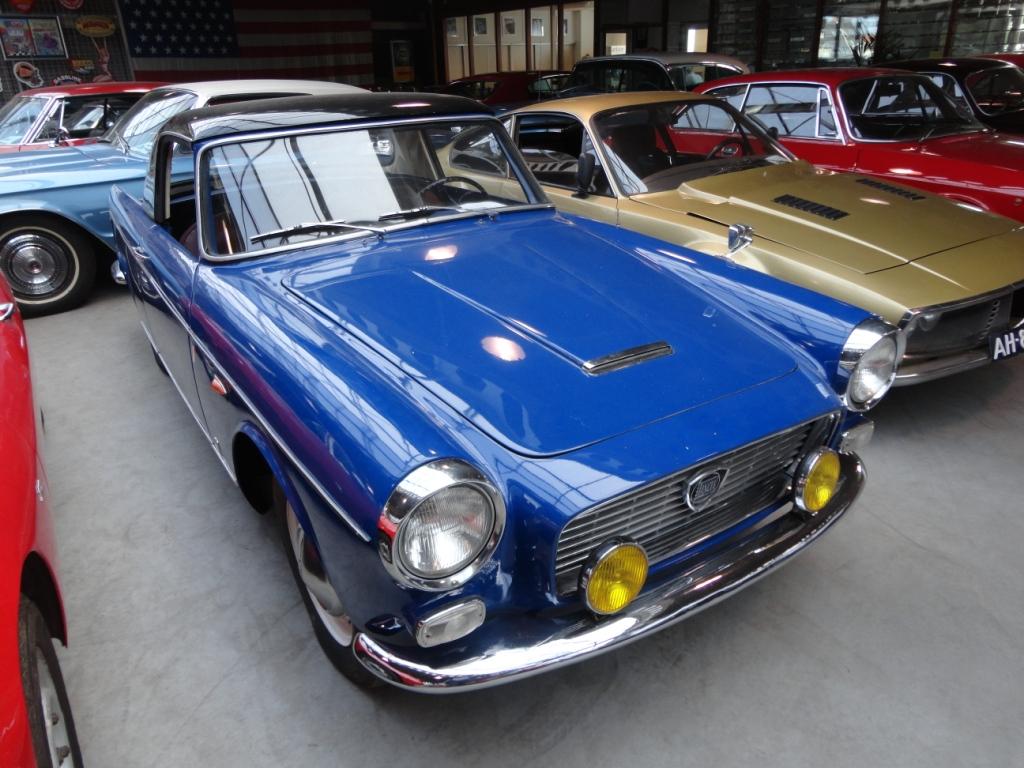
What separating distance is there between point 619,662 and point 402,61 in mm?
17705

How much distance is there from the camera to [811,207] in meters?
3.71

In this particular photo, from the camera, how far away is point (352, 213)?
2584 millimetres

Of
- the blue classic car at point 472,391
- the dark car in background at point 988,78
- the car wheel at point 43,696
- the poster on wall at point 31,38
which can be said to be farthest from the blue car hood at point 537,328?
the poster on wall at point 31,38

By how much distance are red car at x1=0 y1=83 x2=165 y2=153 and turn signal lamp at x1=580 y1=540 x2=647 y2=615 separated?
5786mm

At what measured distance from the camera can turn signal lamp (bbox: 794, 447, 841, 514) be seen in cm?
201

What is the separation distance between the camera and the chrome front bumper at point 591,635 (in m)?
1.58

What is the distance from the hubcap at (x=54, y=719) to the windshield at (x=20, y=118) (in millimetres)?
5472

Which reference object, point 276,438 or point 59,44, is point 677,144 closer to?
point 276,438

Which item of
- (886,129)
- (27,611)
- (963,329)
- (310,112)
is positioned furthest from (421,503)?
(886,129)

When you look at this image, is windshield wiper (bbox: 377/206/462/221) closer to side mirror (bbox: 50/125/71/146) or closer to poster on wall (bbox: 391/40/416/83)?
side mirror (bbox: 50/125/71/146)

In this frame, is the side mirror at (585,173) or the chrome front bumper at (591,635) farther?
the side mirror at (585,173)

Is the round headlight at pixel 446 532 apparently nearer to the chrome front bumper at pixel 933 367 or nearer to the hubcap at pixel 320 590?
the hubcap at pixel 320 590

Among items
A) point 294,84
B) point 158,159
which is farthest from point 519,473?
point 294,84

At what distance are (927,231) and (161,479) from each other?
373 cm
